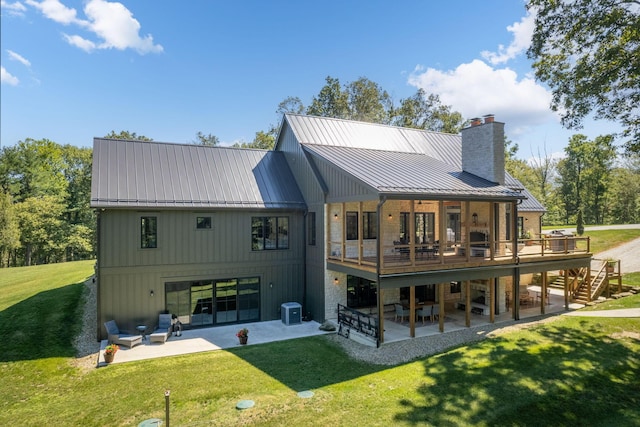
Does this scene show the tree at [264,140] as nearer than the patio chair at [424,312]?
No

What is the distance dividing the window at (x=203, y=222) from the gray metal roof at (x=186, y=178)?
23.2 inches

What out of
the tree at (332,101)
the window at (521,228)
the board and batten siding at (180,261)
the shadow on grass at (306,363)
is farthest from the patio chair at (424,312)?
the tree at (332,101)

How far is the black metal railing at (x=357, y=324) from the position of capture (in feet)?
39.9

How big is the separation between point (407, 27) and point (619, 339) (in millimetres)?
18156

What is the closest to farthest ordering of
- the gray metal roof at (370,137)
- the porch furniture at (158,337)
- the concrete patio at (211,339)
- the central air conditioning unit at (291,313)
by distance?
the concrete patio at (211,339), the porch furniture at (158,337), the central air conditioning unit at (291,313), the gray metal roof at (370,137)

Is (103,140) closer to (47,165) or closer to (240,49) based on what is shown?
(240,49)

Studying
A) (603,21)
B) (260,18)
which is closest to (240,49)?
(260,18)

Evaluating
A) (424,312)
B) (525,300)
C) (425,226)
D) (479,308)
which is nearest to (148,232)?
(424,312)

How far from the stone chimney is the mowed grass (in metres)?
6.76

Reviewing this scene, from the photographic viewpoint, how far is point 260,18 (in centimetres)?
2238

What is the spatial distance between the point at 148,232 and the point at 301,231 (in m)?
6.07

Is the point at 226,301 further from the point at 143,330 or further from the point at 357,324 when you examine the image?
the point at 357,324

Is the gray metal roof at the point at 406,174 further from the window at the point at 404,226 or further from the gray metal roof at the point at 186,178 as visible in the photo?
the gray metal roof at the point at 186,178

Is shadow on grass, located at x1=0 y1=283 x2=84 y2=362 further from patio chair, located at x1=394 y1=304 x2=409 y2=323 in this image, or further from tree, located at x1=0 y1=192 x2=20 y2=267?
tree, located at x1=0 y1=192 x2=20 y2=267
